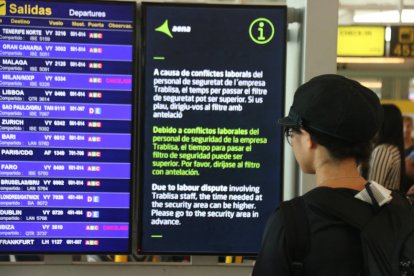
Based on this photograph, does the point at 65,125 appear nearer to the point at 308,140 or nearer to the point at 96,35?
the point at 96,35

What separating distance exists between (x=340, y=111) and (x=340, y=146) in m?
0.10

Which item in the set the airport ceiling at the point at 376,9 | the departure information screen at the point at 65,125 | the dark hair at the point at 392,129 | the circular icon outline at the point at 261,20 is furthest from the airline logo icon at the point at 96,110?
the airport ceiling at the point at 376,9

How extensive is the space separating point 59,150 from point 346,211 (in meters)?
1.47

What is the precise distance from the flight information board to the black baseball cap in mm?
1082

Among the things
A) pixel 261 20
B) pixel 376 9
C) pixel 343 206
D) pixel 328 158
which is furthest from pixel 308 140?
pixel 376 9

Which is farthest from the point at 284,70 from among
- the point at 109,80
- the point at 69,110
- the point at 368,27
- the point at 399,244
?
the point at 368,27

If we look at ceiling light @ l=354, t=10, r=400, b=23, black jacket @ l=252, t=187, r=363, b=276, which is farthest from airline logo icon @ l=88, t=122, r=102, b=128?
ceiling light @ l=354, t=10, r=400, b=23

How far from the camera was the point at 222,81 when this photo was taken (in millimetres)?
2594

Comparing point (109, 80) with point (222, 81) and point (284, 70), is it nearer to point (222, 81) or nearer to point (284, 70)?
point (222, 81)

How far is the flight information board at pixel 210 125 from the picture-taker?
2.57 meters

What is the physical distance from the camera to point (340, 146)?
1513 millimetres

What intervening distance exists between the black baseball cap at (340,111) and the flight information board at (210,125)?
1.08 meters

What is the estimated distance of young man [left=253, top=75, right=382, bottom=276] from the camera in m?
1.43

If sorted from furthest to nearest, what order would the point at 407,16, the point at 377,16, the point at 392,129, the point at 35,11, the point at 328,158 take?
the point at 377,16 < the point at 407,16 < the point at 392,129 < the point at 35,11 < the point at 328,158
